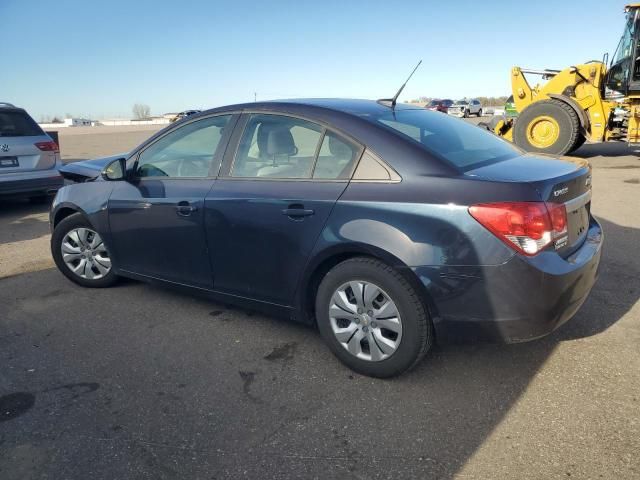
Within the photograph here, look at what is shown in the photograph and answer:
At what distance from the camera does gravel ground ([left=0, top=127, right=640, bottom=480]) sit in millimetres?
2342

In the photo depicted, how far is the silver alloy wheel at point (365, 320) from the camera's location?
2902mm

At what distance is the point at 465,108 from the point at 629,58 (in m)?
32.2

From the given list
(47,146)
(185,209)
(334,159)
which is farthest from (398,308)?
(47,146)

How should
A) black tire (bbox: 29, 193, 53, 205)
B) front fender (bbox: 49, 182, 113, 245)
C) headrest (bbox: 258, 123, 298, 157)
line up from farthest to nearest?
black tire (bbox: 29, 193, 53, 205), front fender (bbox: 49, 182, 113, 245), headrest (bbox: 258, 123, 298, 157)

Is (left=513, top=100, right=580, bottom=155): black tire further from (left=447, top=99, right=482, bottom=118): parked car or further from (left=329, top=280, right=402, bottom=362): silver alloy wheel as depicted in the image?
(left=447, top=99, right=482, bottom=118): parked car

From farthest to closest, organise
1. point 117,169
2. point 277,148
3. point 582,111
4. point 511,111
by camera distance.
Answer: point 511,111 → point 582,111 → point 117,169 → point 277,148

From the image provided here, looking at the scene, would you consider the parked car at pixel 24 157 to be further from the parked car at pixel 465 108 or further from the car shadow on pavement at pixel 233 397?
the parked car at pixel 465 108

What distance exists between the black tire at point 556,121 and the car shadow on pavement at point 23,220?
10.2 meters

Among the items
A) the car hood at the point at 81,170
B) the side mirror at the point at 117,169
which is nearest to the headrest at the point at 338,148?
the side mirror at the point at 117,169

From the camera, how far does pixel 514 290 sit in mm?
2596

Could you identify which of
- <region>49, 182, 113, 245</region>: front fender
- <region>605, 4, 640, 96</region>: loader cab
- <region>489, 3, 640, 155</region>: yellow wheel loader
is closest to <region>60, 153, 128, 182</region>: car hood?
<region>49, 182, 113, 245</region>: front fender

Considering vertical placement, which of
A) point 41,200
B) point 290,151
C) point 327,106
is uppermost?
point 327,106

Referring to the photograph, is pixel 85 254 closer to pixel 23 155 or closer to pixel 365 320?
pixel 365 320

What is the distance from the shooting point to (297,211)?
10.3 ft
